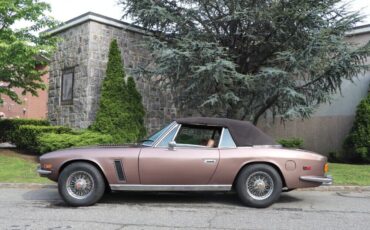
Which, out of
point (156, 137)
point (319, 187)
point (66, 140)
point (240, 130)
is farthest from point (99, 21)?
point (319, 187)

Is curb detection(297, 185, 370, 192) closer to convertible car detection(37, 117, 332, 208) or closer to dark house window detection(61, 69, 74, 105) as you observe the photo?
convertible car detection(37, 117, 332, 208)

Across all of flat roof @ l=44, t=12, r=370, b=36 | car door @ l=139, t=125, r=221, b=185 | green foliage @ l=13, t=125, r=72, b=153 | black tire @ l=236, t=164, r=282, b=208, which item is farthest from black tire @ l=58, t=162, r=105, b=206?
flat roof @ l=44, t=12, r=370, b=36

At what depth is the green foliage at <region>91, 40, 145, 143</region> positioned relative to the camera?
14.5 m

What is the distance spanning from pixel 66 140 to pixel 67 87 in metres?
3.86

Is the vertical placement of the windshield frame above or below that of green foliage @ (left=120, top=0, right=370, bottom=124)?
below

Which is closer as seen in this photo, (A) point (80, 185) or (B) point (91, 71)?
(A) point (80, 185)

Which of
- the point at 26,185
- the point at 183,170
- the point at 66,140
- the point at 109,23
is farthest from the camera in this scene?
the point at 109,23

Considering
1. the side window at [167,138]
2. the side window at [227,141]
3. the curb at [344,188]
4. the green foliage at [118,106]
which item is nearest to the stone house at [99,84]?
the green foliage at [118,106]

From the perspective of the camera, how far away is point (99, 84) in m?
15.5

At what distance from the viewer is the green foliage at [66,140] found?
1294cm

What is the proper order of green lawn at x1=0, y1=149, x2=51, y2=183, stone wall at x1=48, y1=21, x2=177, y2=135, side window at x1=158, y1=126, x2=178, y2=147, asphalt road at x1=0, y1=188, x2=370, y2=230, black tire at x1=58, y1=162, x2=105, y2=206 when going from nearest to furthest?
asphalt road at x1=0, y1=188, x2=370, y2=230
black tire at x1=58, y1=162, x2=105, y2=206
side window at x1=158, y1=126, x2=178, y2=147
green lawn at x1=0, y1=149, x2=51, y2=183
stone wall at x1=48, y1=21, x2=177, y2=135

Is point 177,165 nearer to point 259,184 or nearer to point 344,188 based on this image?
point 259,184

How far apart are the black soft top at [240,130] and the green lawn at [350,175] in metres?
3.11

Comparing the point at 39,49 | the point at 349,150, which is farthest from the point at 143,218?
the point at 349,150
